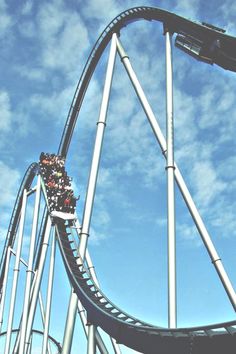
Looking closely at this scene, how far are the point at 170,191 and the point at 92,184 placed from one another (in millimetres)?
2258

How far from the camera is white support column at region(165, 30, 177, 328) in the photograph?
799 cm

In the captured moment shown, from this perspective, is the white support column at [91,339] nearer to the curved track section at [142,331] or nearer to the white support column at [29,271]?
the curved track section at [142,331]

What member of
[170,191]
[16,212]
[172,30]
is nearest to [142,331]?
[170,191]

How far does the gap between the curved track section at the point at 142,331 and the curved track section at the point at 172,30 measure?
19.1ft

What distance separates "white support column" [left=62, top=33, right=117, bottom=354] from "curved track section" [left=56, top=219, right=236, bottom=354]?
436 millimetres

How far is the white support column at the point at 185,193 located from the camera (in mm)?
8359

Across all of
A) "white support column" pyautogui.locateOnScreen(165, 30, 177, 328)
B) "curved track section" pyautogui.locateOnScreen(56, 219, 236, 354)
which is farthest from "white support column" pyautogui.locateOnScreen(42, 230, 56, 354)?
"white support column" pyautogui.locateOnScreen(165, 30, 177, 328)

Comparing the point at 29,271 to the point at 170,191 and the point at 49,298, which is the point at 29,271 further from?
the point at 170,191

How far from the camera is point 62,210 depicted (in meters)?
13.3

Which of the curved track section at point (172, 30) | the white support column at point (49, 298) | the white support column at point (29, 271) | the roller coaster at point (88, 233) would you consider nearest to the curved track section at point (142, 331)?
the roller coaster at point (88, 233)

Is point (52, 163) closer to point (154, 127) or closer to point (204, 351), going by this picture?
point (154, 127)

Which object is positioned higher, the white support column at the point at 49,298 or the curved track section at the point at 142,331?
the white support column at the point at 49,298

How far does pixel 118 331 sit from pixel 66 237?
5005 mm

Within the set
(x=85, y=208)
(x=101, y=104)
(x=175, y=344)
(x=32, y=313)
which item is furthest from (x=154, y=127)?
(x=32, y=313)
